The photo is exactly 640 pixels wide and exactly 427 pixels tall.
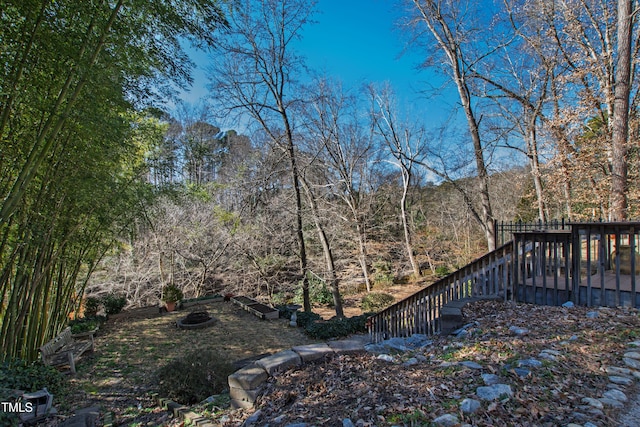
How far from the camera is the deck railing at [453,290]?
14.3 ft

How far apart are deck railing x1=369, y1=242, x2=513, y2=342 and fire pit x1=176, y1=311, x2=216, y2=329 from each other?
4129 millimetres

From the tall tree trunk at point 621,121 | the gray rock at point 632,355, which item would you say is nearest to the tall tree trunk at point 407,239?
the tall tree trunk at point 621,121

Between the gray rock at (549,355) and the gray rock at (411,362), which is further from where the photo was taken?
the gray rock at (411,362)

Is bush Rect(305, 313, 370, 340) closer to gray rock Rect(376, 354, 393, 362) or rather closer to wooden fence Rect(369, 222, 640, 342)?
wooden fence Rect(369, 222, 640, 342)

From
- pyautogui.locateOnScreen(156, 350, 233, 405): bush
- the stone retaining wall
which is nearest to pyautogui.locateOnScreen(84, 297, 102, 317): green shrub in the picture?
pyautogui.locateOnScreen(156, 350, 233, 405): bush

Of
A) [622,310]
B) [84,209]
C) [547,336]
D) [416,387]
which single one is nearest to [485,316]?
[547,336]

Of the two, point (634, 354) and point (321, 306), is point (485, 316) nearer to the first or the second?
point (634, 354)

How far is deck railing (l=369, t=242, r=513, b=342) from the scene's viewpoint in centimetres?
435

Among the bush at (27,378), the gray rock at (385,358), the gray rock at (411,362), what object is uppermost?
the gray rock at (411,362)

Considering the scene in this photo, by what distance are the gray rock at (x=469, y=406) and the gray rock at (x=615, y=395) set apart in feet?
2.64

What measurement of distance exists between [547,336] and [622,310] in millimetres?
1403

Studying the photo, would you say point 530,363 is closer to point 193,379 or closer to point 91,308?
point 193,379

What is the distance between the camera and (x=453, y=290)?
184 inches

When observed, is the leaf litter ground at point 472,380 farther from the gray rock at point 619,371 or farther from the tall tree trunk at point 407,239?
the tall tree trunk at point 407,239
